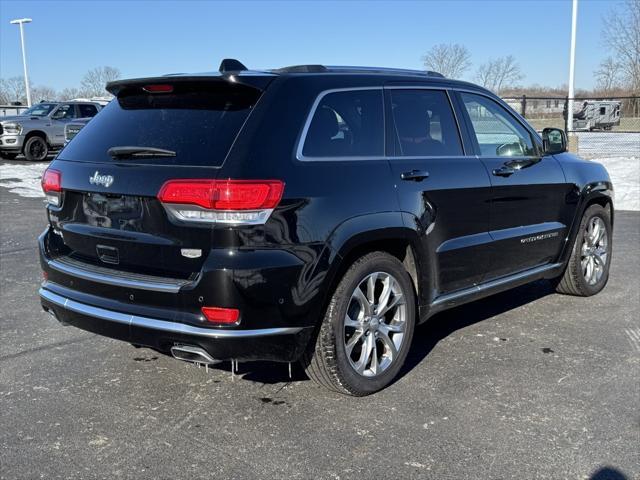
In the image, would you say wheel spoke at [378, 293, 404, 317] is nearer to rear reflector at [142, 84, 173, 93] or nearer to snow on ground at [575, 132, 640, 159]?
rear reflector at [142, 84, 173, 93]

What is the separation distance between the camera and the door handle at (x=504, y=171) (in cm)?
461

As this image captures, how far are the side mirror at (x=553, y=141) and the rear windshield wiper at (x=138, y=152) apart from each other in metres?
3.25

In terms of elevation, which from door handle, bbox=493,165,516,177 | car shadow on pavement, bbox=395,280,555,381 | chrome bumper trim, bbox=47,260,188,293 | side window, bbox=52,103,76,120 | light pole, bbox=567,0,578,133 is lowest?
car shadow on pavement, bbox=395,280,555,381

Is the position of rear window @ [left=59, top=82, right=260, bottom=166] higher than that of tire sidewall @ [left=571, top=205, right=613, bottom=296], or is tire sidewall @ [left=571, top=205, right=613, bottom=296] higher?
rear window @ [left=59, top=82, right=260, bottom=166]

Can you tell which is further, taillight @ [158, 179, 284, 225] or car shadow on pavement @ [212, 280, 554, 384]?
car shadow on pavement @ [212, 280, 554, 384]

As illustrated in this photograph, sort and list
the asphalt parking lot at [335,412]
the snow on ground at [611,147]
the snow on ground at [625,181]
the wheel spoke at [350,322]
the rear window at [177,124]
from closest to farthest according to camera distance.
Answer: the asphalt parking lot at [335,412]
the rear window at [177,124]
the wheel spoke at [350,322]
the snow on ground at [625,181]
the snow on ground at [611,147]

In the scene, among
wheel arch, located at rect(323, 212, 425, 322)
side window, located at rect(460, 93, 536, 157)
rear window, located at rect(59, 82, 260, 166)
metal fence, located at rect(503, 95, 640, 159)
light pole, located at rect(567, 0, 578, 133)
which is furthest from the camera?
metal fence, located at rect(503, 95, 640, 159)

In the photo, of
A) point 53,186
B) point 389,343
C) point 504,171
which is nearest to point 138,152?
point 53,186

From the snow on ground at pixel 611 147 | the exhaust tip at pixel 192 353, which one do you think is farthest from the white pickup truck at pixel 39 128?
the exhaust tip at pixel 192 353

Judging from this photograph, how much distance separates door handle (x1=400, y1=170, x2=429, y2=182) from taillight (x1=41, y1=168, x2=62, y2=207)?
1.98 m

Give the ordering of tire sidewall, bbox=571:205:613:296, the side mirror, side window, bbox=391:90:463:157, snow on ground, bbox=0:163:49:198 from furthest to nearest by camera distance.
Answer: snow on ground, bbox=0:163:49:198, tire sidewall, bbox=571:205:613:296, the side mirror, side window, bbox=391:90:463:157

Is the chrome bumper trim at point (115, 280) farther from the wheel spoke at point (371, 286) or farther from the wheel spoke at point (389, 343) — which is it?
the wheel spoke at point (389, 343)

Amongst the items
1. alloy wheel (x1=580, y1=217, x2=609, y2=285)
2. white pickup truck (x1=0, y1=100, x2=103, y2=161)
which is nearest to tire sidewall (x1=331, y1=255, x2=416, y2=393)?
alloy wheel (x1=580, y1=217, x2=609, y2=285)

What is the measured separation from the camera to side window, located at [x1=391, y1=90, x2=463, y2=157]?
4.05 m
